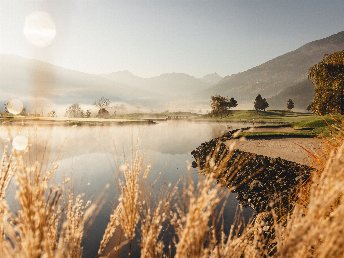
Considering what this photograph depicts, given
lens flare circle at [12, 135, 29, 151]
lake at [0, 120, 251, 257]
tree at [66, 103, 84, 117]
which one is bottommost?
lake at [0, 120, 251, 257]

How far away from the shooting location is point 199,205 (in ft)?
6.61

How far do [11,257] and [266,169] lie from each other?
1951cm

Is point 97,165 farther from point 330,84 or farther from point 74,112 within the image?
point 74,112

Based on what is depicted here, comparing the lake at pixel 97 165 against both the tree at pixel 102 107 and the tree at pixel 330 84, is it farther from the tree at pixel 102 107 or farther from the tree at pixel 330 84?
the tree at pixel 102 107

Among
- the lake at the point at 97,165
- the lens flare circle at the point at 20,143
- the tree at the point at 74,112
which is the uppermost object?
the tree at the point at 74,112

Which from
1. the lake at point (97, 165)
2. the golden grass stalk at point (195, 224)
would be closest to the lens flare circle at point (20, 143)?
the lake at point (97, 165)

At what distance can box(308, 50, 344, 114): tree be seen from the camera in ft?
79.5

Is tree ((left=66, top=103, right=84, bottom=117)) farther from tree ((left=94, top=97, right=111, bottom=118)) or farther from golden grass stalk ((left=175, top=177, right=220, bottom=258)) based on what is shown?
golden grass stalk ((left=175, top=177, right=220, bottom=258))

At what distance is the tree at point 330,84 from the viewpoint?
954 inches

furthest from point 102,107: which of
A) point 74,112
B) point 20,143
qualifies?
point 20,143

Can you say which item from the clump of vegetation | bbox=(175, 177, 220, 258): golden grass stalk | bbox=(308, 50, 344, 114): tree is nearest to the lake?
bbox=(175, 177, 220, 258): golden grass stalk

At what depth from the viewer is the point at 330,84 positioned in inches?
980

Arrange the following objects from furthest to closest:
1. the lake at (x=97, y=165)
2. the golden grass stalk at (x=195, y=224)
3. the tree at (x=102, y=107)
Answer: the tree at (x=102, y=107), the lake at (x=97, y=165), the golden grass stalk at (x=195, y=224)

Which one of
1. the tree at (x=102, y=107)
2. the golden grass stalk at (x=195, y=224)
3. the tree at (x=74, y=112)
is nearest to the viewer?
the golden grass stalk at (x=195, y=224)
